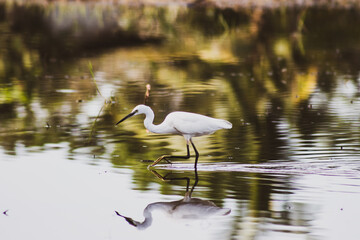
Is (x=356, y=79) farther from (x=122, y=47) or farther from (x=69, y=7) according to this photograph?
(x=69, y=7)

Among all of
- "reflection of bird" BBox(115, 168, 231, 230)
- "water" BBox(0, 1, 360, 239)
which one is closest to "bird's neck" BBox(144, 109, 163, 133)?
"water" BBox(0, 1, 360, 239)

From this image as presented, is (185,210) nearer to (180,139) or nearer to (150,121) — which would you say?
(150,121)

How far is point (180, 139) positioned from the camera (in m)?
12.4

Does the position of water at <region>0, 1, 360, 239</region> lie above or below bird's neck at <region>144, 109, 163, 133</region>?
below

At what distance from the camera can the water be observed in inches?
314

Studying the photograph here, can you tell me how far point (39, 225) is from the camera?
778 centimetres

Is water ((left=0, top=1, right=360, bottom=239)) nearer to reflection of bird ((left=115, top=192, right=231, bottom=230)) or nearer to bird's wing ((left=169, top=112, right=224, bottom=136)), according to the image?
reflection of bird ((left=115, top=192, right=231, bottom=230))

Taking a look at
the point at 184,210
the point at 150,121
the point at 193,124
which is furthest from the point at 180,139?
the point at 184,210

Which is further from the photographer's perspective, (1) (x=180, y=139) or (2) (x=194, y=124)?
(1) (x=180, y=139)

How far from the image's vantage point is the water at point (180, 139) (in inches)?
314

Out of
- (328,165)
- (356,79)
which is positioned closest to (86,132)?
(328,165)

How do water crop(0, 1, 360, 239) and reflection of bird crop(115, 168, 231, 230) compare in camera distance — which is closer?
reflection of bird crop(115, 168, 231, 230)

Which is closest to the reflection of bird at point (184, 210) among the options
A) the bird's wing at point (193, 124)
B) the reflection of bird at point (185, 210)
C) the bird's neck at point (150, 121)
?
the reflection of bird at point (185, 210)

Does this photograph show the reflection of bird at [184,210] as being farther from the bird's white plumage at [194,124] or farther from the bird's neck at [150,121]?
the bird's neck at [150,121]
